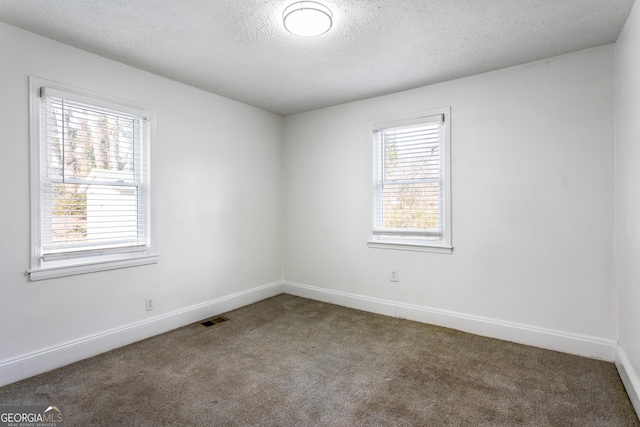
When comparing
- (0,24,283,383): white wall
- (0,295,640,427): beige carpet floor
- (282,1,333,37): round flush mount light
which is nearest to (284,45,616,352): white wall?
(0,295,640,427): beige carpet floor

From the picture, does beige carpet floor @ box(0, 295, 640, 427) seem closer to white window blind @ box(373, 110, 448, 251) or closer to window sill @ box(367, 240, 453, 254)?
window sill @ box(367, 240, 453, 254)

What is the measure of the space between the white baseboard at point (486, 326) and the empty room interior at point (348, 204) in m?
0.02

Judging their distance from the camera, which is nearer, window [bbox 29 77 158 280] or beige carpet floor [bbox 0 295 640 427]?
beige carpet floor [bbox 0 295 640 427]

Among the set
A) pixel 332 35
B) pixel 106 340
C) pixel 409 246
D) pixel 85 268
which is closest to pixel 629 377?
pixel 409 246

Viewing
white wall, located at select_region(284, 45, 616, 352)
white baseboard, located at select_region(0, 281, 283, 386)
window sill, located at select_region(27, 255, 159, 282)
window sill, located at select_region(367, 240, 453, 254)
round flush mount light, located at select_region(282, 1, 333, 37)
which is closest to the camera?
round flush mount light, located at select_region(282, 1, 333, 37)

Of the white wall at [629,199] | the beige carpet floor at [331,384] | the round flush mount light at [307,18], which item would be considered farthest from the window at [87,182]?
the white wall at [629,199]

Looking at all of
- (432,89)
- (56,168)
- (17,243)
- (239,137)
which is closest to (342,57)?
(432,89)

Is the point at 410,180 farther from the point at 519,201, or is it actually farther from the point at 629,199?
the point at 629,199

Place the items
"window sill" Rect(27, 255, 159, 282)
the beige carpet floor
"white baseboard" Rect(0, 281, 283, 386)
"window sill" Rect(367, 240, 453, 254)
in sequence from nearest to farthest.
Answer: the beige carpet floor
"white baseboard" Rect(0, 281, 283, 386)
"window sill" Rect(27, 255, 159, 282)
"window sill" Rect(367, 240, 453, 254)

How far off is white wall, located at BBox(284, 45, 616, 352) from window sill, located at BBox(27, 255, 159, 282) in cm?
226

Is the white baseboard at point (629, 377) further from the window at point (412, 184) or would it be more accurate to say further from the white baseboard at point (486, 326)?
the window at point (412, 184)

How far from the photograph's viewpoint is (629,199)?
218 cm

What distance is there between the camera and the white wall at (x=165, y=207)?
7.68 ft

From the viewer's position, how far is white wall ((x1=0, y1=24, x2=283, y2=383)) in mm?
2340
